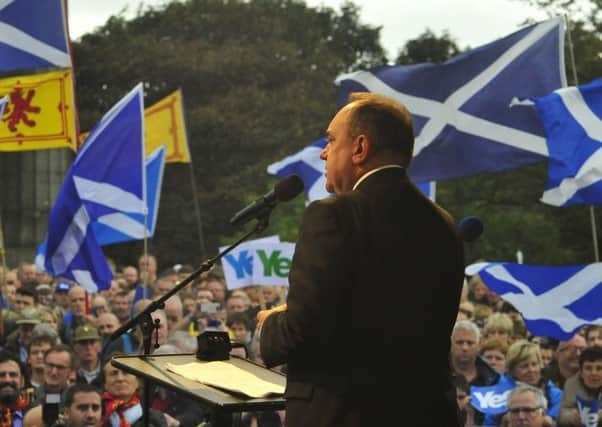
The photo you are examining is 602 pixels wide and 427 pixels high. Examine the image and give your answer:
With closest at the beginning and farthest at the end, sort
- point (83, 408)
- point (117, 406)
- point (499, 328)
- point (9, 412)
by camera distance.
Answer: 1. point (83, 408)
2. point (117, 406)
3. point (9, 412)
4. point (499, 328)

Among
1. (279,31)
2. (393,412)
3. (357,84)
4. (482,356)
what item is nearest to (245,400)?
(393,412)

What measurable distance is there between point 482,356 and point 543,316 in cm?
128

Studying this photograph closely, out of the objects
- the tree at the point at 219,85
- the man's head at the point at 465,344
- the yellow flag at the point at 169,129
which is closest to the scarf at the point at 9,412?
the man's head at the point at 465,344

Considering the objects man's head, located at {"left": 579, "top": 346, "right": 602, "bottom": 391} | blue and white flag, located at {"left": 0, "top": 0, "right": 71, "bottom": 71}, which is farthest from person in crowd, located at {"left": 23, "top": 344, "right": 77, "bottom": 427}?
man's head, located at {"left": 579, "top": 346, "right": 602, "bottom": 391}

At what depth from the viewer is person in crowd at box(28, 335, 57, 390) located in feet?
35.0

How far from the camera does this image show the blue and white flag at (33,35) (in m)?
12.2

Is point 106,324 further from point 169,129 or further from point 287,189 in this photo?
point 169,129

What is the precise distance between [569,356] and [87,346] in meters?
4.01

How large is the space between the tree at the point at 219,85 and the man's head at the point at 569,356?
35512 mm

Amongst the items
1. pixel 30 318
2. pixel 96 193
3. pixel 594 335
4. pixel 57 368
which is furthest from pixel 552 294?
pixel 96 193

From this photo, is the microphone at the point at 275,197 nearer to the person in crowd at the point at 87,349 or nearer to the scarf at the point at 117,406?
the scarf at the point at 117,406

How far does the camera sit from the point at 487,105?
11.5 meters

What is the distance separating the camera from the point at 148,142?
69.6 ft

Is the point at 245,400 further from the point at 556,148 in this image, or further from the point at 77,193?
the point at 77,193
